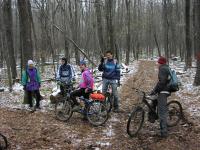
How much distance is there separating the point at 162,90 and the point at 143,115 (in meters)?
0.85

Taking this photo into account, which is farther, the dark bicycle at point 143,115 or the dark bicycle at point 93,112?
the dark bicycle at point 93,112

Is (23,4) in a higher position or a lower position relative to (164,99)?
higher

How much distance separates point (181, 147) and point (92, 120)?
3.04m

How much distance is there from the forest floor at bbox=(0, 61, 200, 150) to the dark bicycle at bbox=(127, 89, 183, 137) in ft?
0.61

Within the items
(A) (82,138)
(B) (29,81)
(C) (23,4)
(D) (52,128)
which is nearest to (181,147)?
(A) (82,138)

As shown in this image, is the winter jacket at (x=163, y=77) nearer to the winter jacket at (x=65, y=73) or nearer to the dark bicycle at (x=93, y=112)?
the dark bicycle at (x=93, y=112)

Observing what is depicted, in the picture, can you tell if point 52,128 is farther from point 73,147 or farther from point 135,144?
point 135,144

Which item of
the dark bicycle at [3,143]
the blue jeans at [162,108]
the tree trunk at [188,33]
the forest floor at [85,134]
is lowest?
the forest floor at [85,134]

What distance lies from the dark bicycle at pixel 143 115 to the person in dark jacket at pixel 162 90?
39 cm

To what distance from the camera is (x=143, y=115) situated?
919cm

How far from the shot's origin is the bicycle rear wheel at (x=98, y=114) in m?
10.2

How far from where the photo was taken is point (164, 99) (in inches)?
355

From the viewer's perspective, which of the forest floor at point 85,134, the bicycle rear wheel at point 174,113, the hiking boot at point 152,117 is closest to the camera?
the forest floor at point 85,134

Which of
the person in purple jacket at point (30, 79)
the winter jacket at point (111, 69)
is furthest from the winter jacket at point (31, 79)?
the winter jacket at point (111, 69)
